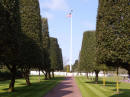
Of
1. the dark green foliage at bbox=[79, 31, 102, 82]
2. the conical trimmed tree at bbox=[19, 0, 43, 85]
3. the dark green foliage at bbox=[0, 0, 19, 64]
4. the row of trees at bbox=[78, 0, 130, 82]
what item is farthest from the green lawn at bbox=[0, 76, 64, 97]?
the dark green foliage at bbox=[79, 31, 102, 82]

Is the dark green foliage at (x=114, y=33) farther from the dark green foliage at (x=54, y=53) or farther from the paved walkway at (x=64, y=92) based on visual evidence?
the dark green foliage at (x=54, y=53)

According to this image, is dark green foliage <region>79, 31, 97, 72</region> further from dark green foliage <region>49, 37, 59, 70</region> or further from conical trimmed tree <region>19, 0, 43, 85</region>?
dark green foliage <region>49, 37, 59, 70</region>

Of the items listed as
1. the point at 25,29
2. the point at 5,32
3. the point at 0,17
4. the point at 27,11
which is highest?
the point at 27,11

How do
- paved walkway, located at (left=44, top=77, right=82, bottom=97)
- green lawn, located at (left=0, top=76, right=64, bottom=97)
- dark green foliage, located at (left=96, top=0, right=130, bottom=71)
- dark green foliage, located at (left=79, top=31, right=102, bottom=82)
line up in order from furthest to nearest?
dark green foliage, located at (left=79, top=31, right=102, bottom=82) < green lawn, located at (left=0, top=76, right=64, bottom=97) < paved walkway, located at (left=44, top=77, right=82, bottom=97) < dark green foliage, located at (left=96, top=0, right=130, bottom=71)

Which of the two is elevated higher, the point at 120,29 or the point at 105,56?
the point at 120,29

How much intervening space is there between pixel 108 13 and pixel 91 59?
26379 mm

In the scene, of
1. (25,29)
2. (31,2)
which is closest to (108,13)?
(25,29)

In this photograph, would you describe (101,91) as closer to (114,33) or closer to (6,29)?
(114,33)

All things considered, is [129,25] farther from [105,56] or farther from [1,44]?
[1,44]

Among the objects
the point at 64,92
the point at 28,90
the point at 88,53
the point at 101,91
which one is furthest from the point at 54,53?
the point at 64,92

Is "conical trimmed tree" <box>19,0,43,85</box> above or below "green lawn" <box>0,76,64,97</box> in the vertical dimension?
above

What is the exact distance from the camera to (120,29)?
45.6ft

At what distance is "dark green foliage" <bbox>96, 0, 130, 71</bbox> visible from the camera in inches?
532

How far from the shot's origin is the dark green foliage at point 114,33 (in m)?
13.5
